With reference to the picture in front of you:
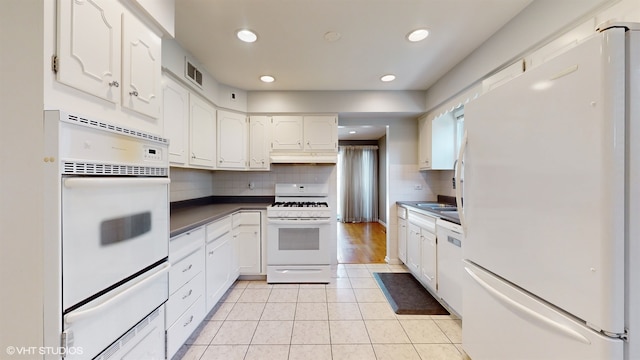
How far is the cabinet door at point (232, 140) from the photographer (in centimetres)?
298

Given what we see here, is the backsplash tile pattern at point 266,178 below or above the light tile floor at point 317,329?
above

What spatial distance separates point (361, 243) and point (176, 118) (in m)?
3.74

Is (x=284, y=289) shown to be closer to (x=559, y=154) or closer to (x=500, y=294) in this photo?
(x=500, y=294)

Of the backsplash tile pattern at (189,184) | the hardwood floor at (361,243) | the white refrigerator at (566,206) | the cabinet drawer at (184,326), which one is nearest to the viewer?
the white refrigerator at (566,206)

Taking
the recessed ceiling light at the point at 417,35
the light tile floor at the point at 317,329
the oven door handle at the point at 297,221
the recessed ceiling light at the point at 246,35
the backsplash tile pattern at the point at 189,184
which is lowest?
the light tile floor at the point at 317,329

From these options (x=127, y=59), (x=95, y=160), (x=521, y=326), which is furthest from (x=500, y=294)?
(x=127, y=59)

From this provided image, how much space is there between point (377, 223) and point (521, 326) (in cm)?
559

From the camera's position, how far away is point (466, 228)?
148cm

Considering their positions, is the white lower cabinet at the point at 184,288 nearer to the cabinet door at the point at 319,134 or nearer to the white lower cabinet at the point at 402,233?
the cabinet door at the point at 319,134

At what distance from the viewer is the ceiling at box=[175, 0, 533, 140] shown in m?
1.66

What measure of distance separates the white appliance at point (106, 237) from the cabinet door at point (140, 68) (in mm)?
207

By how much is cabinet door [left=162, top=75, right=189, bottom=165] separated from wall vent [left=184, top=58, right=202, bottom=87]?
0.13 metres

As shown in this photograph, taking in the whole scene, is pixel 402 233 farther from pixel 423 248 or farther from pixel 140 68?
pixel 140 68

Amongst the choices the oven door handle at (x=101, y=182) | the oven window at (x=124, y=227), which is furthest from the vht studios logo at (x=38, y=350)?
the oven door handle at (x=101, y=182)
